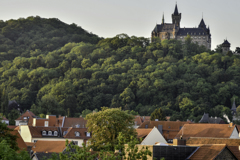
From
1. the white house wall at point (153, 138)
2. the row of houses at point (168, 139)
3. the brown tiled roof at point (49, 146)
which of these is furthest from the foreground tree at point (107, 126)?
the white house wall at point (153, 138)

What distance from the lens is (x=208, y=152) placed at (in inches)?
1436

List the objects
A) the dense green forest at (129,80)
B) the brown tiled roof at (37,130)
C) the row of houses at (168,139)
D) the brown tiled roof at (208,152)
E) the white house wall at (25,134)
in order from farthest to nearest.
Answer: the dense green forest at (129,80) → the brown tiled roof at (37,130) → the white house wall at (25,134) → the row of houses at (168,139) → the brown tiled roof at (208,152)

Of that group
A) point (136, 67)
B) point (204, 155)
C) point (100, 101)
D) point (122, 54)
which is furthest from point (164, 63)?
point (204, 155)

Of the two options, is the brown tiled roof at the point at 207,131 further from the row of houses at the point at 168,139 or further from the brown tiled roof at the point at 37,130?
the brown tiled roof at the point at 37,130

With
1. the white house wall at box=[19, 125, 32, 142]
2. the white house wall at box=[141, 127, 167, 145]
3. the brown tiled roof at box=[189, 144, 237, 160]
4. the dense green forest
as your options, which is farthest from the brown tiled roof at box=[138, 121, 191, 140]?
the dense green forest

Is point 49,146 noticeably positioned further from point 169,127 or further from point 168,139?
point 169,127

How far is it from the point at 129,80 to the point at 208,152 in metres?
129

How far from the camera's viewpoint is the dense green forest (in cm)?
14588

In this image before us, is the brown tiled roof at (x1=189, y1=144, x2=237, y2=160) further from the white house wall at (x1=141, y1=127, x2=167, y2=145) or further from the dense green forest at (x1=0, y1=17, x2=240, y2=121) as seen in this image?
the dense green forest at (x1=0, y1=17, x2=240, y2=121)

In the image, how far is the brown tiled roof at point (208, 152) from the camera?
3566cm

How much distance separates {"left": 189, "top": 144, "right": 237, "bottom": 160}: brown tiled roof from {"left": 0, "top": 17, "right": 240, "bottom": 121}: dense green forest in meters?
87.2

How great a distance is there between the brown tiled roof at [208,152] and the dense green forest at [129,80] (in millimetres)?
87165

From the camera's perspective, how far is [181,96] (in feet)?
501

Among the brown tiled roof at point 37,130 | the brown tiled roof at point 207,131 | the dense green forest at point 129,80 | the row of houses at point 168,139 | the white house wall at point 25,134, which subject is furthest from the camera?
the dense green forest at point 129,80
